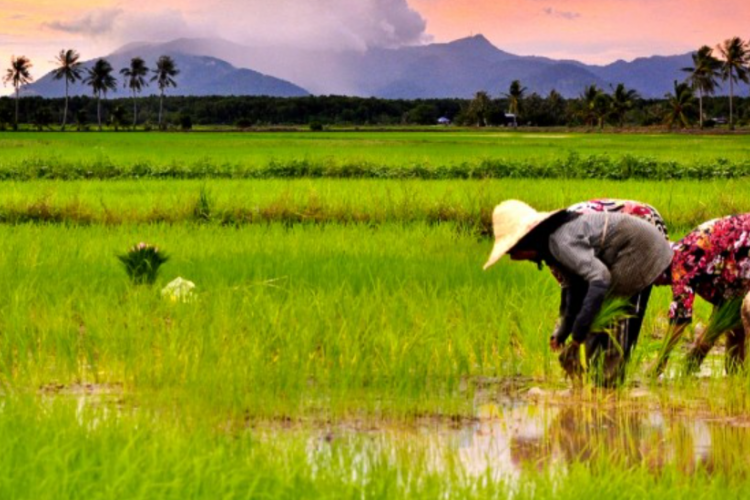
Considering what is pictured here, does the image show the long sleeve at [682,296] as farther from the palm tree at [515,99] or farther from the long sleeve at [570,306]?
the palm tree at [515,99]

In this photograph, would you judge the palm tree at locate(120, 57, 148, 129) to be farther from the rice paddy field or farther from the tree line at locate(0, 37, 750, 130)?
the rice paddy field

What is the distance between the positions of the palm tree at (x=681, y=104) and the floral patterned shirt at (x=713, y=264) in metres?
58.5

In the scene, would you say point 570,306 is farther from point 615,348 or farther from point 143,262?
point 143,262

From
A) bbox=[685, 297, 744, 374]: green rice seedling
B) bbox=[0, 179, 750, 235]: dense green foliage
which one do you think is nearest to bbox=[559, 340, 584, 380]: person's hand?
bbox=[685, 297, 744, 374]: green rice seedling

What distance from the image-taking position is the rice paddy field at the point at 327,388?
3.13 m

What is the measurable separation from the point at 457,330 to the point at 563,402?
2.61 feet

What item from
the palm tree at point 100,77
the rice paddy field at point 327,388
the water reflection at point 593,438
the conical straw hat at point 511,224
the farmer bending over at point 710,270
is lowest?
the water reflection at point 593,438

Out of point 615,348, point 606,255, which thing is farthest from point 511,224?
point 615,348

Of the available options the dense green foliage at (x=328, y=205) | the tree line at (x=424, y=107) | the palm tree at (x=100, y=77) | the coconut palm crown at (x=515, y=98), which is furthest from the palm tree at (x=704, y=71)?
the dense green foliage at (x=328, y=205)

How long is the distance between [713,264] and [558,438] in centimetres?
99

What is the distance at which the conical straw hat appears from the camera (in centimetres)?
400

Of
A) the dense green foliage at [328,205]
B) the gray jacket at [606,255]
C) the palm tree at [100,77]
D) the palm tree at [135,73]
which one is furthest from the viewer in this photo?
the palm tree at [135,73]

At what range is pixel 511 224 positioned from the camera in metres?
4.14

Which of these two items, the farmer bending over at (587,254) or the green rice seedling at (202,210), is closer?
the farmer bending over at (587,254)
